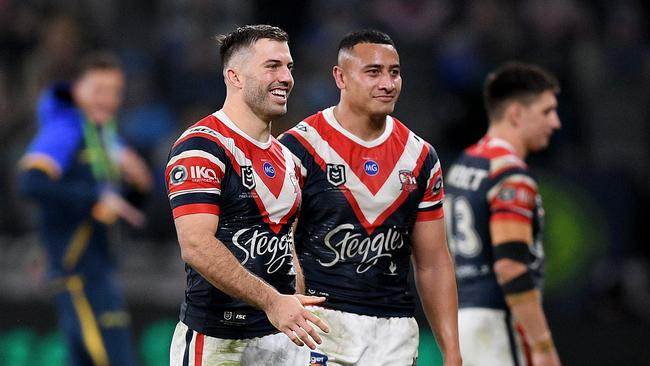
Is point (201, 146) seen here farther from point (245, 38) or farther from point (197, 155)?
point (245, 38)

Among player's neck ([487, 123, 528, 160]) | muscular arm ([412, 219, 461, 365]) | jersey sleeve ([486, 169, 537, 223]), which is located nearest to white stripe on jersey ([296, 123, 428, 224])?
muscular arm ([412, 219, 461, 365])

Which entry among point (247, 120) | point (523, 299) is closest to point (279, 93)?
point (247, 120)

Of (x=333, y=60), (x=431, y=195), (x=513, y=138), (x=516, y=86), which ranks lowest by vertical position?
(x=431, y=195)

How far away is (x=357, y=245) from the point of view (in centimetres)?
596

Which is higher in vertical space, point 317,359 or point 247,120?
point 247,120

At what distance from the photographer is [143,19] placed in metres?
14.5

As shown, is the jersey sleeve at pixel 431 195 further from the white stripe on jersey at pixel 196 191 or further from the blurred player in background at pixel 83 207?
the blurred player in background at pixel 83 207

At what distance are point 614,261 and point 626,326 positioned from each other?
78 cm

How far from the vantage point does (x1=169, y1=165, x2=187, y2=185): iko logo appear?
5.06 metres

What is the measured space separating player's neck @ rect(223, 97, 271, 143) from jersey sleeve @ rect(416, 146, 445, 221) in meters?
1.06

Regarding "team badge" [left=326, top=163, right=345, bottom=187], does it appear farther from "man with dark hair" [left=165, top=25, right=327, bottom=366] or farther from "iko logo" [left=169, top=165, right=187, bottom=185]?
"iko logo" [left=169, top=165, right=187, bottom=185]

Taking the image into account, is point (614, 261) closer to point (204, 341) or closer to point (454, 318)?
point (454, 318)

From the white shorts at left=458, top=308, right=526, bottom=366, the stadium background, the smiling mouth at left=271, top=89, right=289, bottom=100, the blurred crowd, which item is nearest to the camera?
the smiling mouth at left=271, top=89, right=289, bottom=100

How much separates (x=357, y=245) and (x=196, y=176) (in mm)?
1197
